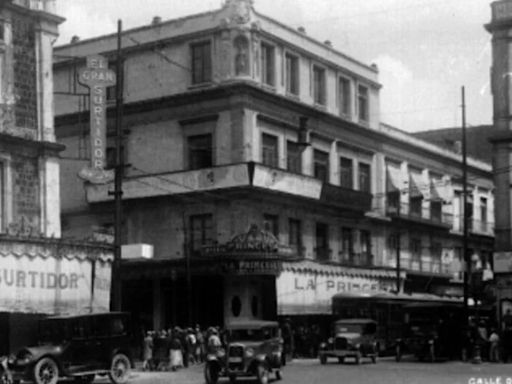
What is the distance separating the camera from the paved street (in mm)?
24984

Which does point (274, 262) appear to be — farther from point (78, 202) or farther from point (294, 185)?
point (78, 202)

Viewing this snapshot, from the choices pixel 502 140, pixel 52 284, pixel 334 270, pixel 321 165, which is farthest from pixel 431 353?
pixel 321 165

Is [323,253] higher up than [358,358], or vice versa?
[323,253]

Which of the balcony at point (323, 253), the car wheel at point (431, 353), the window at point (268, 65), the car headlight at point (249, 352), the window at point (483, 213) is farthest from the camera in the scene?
the window at point (483, 213)

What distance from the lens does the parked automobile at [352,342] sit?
3478 cm

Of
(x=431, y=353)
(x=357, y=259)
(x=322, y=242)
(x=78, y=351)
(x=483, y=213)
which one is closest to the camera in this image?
(x=78, y=351)

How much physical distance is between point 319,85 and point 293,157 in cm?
480

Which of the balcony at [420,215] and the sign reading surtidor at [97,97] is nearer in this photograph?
the sign reading surtidor at [97,97]

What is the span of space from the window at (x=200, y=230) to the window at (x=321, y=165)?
688 centimetres

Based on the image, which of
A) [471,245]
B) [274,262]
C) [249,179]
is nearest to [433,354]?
[274,262]

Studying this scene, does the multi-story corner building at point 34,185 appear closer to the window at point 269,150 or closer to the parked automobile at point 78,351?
the parked automobile at point 78,351

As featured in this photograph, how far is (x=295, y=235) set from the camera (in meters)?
45.6

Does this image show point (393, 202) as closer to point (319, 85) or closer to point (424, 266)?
point (424, 266)

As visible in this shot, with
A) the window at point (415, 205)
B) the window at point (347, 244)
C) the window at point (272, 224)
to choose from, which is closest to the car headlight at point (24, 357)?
the window at point (272, 224)
